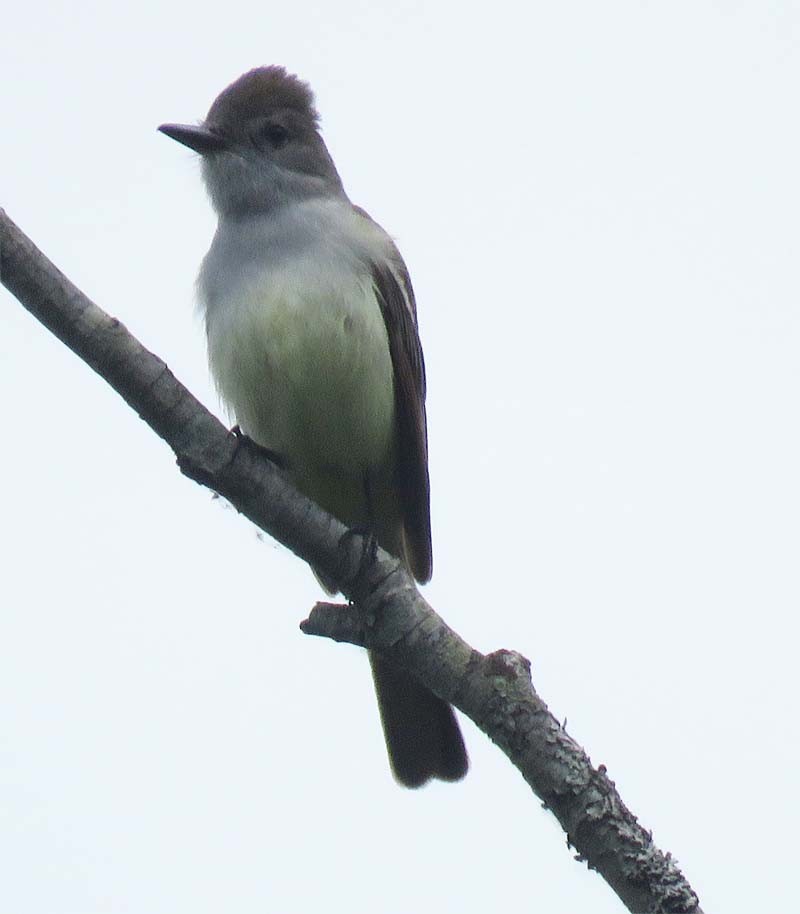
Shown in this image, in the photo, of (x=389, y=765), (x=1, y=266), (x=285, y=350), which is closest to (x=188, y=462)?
(x=1, y=266)

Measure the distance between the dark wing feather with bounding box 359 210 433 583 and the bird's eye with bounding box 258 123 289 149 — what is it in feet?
2.81

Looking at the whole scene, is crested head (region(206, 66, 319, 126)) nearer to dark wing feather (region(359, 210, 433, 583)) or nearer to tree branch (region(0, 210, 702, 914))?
Answer: dark wing feather (region(359, 210, 433, 583))

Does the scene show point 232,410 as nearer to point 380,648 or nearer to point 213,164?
point 213,164

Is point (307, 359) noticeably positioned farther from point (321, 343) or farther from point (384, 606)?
point (384, 606)

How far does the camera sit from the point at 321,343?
227 inches

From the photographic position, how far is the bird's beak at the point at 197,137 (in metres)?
6.55

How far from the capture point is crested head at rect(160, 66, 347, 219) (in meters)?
6.56

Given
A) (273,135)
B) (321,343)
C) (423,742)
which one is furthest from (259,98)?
(423,742)

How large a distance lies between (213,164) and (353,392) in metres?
1.54

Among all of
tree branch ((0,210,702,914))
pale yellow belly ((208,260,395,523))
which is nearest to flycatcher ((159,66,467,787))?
pale yellow belly ((208,260,395,523))

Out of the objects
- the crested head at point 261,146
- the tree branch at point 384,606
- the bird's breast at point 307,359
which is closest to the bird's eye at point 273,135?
the crested head at point 261,146

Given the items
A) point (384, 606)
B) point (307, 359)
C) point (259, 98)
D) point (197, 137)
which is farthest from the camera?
point (259, 98)

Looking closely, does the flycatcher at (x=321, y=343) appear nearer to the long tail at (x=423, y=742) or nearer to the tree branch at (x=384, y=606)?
the long tail at (x=423, y=742)

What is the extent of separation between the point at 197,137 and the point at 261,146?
0.37 meters
